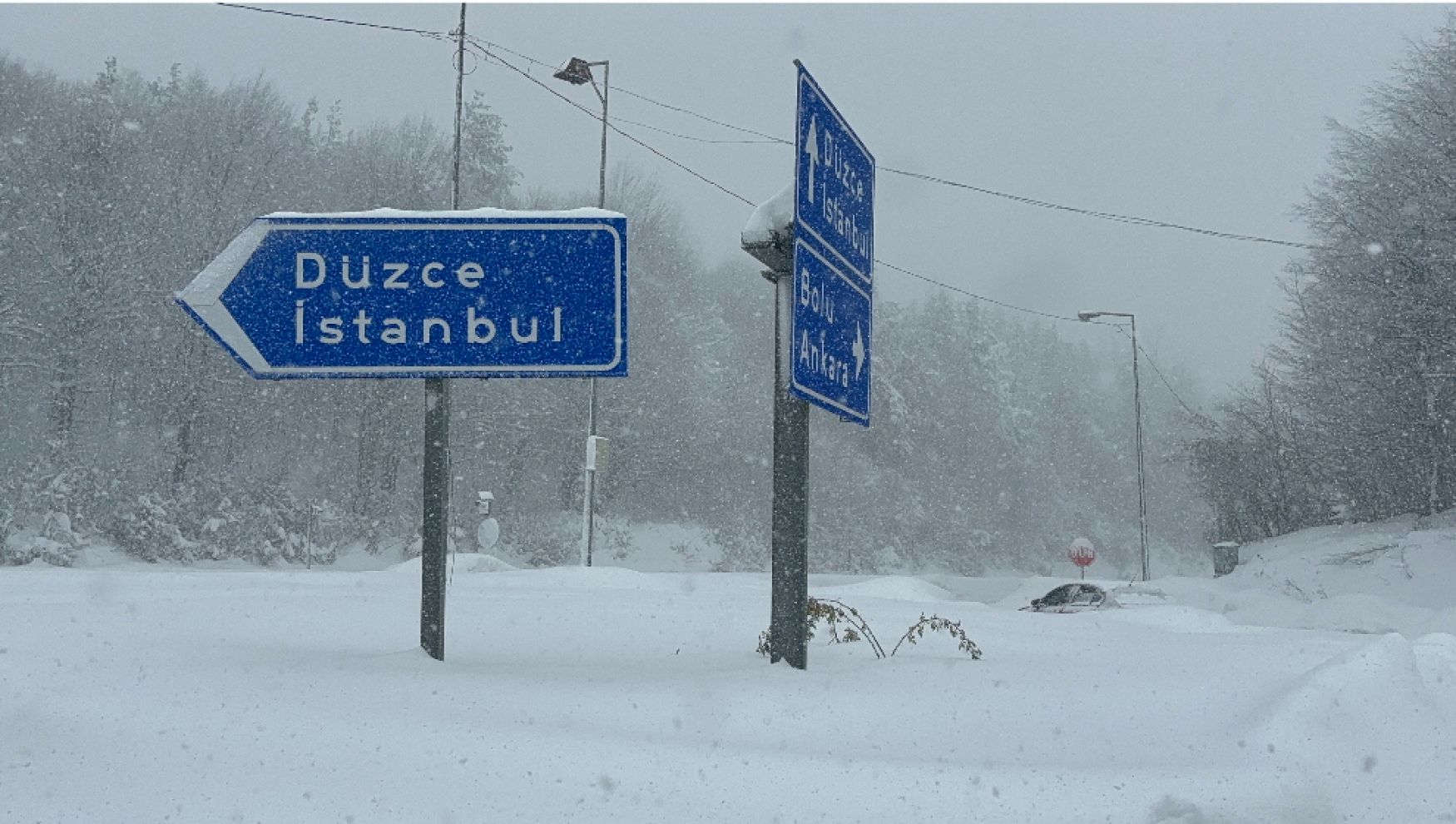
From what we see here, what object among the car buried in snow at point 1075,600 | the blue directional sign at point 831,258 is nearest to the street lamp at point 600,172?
the car buried in snow at point 1075,600

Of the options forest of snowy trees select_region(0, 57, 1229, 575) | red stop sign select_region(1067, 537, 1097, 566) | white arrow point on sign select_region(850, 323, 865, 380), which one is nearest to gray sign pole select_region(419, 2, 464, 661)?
white arrow point on sign select_region(850, 323, 865, 380)

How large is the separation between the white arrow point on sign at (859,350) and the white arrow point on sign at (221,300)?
2.74 meters

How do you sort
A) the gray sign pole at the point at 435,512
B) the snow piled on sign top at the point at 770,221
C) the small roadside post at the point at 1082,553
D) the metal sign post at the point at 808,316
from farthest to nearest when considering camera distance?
1. the small roadside post at the point at 1082,553
2. the snow piled on sign top at the point at 770,221
3. the metal sign post at the point at 808,316
4. the gray sign pole at the point at 435,512

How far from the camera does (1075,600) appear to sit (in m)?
18.8

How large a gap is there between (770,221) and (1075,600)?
49.8 feet

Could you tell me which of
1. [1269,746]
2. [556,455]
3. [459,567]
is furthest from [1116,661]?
[556,455]

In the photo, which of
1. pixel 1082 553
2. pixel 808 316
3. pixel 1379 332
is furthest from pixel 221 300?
pixel 1082 553

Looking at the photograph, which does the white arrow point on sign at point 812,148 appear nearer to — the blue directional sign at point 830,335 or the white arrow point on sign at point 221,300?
the blue directional sign at point 830,335

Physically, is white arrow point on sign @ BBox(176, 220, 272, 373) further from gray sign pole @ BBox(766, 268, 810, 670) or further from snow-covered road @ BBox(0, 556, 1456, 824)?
gray sign pole @ BBox(766, 268, 810, 670)

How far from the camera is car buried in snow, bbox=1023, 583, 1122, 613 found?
1819 centimetres

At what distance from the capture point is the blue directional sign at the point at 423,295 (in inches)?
174

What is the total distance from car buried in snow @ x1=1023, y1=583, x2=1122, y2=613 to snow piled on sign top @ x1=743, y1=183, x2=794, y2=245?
13874 mm

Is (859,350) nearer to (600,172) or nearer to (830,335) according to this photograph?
(830,335)

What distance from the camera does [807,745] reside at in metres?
3.79
